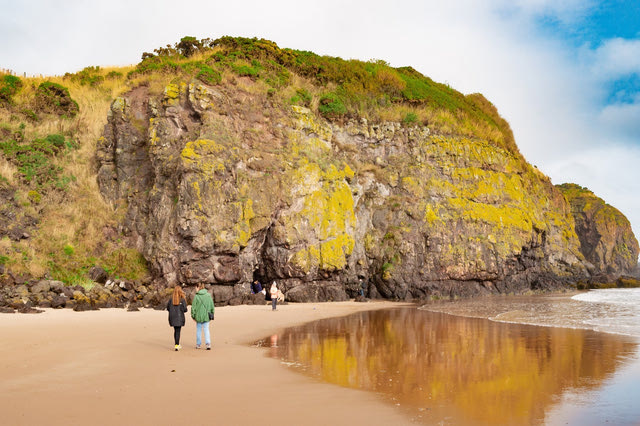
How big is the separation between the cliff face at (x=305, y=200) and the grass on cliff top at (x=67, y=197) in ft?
3.76

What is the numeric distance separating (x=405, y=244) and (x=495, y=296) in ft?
22.6

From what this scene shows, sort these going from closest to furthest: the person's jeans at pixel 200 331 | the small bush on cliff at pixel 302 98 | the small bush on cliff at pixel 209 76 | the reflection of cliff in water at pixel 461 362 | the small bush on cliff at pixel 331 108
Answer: the reflection of cliff in water at pixel 461 362 → the person's jeans at pixel 200 331 → the small bush on cliff at pixel 209 76 → the small bush on cliff at pixel 302 98 → the small bush on cliff at pixel 331 108

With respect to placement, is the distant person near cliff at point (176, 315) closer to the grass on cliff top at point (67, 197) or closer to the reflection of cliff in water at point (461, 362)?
the reflection of cliff in water at point (461, 362)

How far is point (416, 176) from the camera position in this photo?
99.7 feet

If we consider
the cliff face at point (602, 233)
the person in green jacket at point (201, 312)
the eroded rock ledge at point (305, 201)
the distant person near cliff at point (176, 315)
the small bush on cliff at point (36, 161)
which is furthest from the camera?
the cliff face at point (602, 233)

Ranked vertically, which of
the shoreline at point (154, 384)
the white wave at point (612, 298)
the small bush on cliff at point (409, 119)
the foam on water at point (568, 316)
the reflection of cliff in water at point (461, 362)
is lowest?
the white wave at point (612, 298)

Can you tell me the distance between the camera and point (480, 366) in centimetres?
859

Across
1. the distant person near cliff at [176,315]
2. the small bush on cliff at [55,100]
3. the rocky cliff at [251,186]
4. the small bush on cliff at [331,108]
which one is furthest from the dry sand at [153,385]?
the small bush on cliff at [331,108]

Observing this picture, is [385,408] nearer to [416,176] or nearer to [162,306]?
[162,306]

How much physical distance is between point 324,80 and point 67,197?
1831 centimetres

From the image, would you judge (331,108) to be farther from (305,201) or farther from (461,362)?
(461,362)

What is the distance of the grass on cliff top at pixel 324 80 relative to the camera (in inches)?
1105

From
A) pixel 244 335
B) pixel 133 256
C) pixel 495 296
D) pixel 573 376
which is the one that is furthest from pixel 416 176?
pixel 573 376

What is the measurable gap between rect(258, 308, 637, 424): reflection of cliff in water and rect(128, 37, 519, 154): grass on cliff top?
18376 mm
